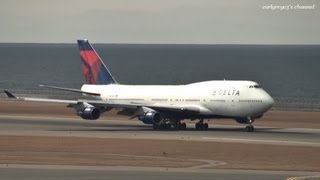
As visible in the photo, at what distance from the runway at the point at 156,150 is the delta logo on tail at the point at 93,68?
4300mm

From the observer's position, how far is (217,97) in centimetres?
9194

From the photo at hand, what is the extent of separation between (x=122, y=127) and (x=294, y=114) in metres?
29.3

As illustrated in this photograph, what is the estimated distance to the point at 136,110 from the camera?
93.3m

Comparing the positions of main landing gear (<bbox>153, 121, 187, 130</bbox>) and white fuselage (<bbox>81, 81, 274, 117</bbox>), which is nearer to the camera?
white fuselage (<bbox>81, 81, 274, 117</bbox>)

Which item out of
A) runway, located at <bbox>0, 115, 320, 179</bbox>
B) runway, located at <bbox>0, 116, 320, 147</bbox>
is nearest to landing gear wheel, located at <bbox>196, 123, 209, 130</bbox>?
runway, located at <bbox>0, 116, 320, 147</bbox>

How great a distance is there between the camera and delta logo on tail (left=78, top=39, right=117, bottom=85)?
103562mm

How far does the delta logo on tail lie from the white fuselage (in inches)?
251

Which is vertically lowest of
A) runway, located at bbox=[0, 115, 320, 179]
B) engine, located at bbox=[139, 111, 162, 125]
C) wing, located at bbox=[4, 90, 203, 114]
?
runway, located at bbox=[0, 115, 320, 179]

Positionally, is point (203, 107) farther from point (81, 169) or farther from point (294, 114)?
point (81, 169)

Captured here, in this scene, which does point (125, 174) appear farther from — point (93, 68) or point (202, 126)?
point (93, 68)

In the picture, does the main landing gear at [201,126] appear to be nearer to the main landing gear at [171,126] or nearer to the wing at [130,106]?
the main landing gear at [171,126]

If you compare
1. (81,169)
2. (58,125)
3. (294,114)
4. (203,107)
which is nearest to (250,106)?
(203,107)

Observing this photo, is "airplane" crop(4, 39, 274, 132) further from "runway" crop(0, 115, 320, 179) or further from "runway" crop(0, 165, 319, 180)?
"runway" crop(0, 165, 319, 180)

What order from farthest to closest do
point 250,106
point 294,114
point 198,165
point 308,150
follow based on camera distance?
point 294,114, point 250,106, point 308,150, point 198,165
